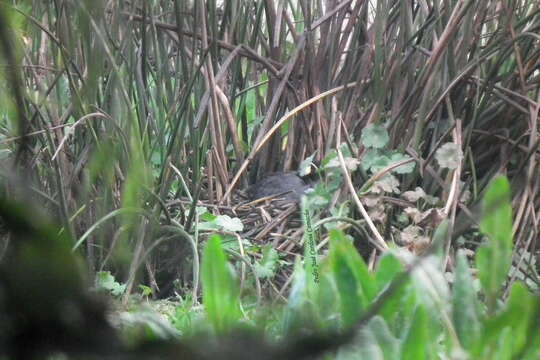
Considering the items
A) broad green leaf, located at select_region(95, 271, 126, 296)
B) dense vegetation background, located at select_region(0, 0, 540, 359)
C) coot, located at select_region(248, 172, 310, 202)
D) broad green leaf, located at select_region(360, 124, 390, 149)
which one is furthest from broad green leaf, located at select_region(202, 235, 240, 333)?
coot, located at select_region(248, 172, 310, 202)

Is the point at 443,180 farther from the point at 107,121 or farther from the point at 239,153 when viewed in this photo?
the point at 107,121

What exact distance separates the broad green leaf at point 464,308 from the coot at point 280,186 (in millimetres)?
1447

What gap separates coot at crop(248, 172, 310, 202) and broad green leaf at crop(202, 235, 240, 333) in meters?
1.44

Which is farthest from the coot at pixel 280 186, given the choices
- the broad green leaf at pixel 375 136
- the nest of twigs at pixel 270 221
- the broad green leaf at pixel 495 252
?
the broad green leaf at pixel 495 252

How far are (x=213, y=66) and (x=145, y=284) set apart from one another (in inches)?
28.5

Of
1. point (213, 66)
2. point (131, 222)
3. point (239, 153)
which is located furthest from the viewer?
point (239, 153)

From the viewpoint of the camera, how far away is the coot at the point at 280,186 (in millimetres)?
2562

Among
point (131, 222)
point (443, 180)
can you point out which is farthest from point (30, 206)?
point (443, 180)

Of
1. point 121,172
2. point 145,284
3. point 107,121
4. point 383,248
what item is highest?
point 107,121

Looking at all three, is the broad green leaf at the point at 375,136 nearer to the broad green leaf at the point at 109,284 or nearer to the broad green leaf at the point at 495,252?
the broad green leaf at the point at 109,284

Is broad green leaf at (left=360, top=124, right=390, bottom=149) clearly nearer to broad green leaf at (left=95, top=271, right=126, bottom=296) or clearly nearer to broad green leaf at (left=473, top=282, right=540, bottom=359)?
broad green leaf at (left=95, top=271, right=126, bottom=296)

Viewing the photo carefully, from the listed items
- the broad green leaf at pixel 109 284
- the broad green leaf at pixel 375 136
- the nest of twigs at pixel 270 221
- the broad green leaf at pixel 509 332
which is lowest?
the nest of twigs at pixel 270 221

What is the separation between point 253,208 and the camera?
253cm

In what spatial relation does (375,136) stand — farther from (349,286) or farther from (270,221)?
→ (349,286)
